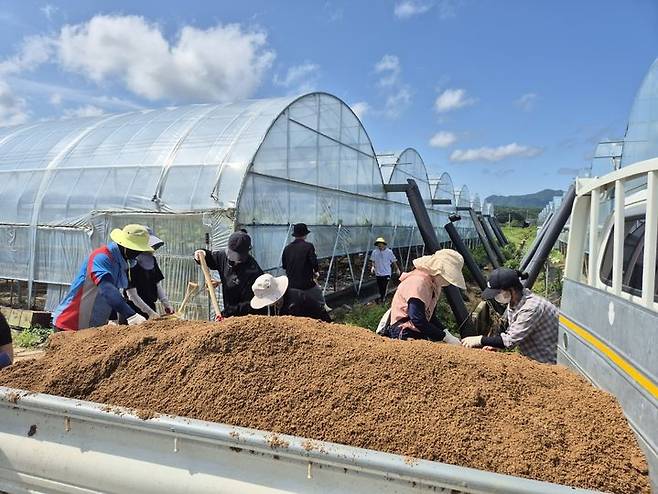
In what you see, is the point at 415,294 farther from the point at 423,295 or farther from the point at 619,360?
the point at 619,360

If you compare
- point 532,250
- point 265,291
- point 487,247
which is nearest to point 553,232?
point 532,250

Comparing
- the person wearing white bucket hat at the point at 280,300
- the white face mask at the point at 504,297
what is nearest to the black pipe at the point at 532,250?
the white face mask at the point at 504,297

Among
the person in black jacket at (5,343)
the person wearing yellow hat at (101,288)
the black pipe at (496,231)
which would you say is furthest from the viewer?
the black pipe at (496,231)

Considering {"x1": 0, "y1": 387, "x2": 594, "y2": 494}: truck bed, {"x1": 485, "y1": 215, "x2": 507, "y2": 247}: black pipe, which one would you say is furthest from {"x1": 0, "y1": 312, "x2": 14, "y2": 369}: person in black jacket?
{"x1": 485, "y1": 215, "x2": 507, "y2": 247}: black pipe

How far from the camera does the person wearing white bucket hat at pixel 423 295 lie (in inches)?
129

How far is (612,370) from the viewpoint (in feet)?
6.05

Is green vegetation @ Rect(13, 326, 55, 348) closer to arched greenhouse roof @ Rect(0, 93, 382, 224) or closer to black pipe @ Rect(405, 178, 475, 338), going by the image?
arched greenhouse roof @ Rect(0, 93, 382, 224)

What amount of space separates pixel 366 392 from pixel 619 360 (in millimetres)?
974

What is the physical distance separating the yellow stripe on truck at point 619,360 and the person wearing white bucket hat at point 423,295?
0.94m

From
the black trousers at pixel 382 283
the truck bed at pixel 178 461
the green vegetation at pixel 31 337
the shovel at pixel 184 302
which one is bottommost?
the green vegetation at pixel 31 337

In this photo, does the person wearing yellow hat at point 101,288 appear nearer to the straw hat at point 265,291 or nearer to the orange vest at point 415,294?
the straw hat at point 265,291

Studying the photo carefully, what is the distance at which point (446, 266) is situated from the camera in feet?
10.7

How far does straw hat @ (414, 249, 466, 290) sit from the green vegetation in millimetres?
6636

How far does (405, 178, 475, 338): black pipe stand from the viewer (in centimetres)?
826
